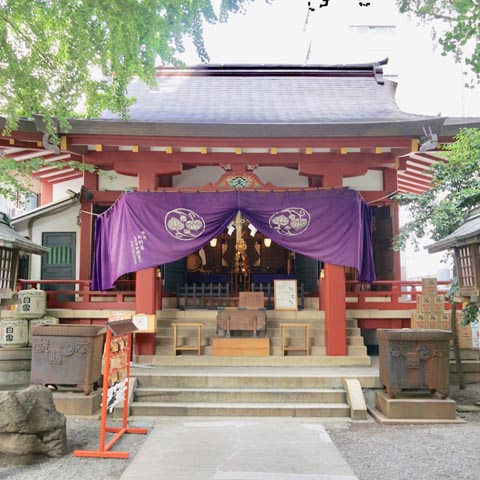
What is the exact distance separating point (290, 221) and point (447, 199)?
283 centimetres

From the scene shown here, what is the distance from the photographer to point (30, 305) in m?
9.00

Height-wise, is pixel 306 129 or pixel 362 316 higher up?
pixel 306 129

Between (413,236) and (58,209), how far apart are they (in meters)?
8.65

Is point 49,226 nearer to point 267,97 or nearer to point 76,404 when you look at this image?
point 76,404

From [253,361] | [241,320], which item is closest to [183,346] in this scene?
[241,320]

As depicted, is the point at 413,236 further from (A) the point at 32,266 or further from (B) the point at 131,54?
(A) the point at 32,266

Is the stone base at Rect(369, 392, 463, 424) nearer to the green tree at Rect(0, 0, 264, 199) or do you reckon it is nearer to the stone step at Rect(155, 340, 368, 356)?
the stone step at Rect(155, 340, 368, 356)

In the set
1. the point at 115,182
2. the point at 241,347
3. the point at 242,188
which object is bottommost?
the point at 241,347

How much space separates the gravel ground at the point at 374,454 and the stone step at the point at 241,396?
630mm

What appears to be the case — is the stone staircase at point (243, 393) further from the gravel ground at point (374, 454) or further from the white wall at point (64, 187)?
the white wall at point (64, 187)

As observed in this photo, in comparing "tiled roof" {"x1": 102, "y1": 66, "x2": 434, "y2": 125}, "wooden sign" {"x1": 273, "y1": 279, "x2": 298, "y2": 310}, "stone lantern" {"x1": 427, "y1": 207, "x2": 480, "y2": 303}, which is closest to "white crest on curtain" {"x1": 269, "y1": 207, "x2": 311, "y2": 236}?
"wooden sign" {"x1": 273, "y1": 279, "x2": 298, "y2": 310}

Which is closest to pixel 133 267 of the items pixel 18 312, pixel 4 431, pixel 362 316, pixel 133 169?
pixel 133 169

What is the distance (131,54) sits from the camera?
5586 millimetres

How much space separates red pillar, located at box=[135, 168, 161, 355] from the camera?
880 centimetres
